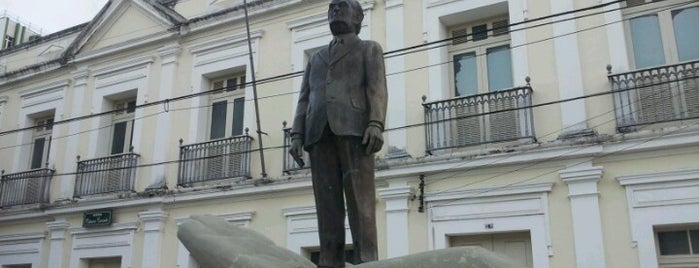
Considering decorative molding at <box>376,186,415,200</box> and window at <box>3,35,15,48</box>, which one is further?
window at <box>3,35,15,48</box>

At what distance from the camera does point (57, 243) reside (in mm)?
14898

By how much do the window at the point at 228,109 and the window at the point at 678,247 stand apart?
26.5 feet

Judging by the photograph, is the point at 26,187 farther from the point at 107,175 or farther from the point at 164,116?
the point at 164,116

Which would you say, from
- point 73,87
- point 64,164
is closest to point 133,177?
point 64,164

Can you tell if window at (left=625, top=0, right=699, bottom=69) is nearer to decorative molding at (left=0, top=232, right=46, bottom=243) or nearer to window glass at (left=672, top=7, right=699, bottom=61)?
window glass at (left=672, top=7, right=699, bottom=61)

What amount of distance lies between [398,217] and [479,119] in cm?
213

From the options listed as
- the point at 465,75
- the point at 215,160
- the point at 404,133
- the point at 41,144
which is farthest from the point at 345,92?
the point at 41,144

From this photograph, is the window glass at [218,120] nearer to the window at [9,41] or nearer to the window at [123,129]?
the window at [123,129]

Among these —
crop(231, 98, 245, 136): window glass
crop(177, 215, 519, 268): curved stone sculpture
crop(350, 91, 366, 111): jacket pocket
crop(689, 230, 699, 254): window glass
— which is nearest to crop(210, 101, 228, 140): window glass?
crop(231, 98, 245, 136): window glass

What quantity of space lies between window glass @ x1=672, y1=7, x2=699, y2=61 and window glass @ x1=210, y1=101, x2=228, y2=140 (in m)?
8.72

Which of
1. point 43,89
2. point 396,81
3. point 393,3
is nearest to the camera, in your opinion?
point 396,81

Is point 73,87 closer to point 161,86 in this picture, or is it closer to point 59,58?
point 59,58

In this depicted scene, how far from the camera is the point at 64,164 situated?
50.8 ft

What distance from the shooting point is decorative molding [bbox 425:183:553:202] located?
10125 millimetres
